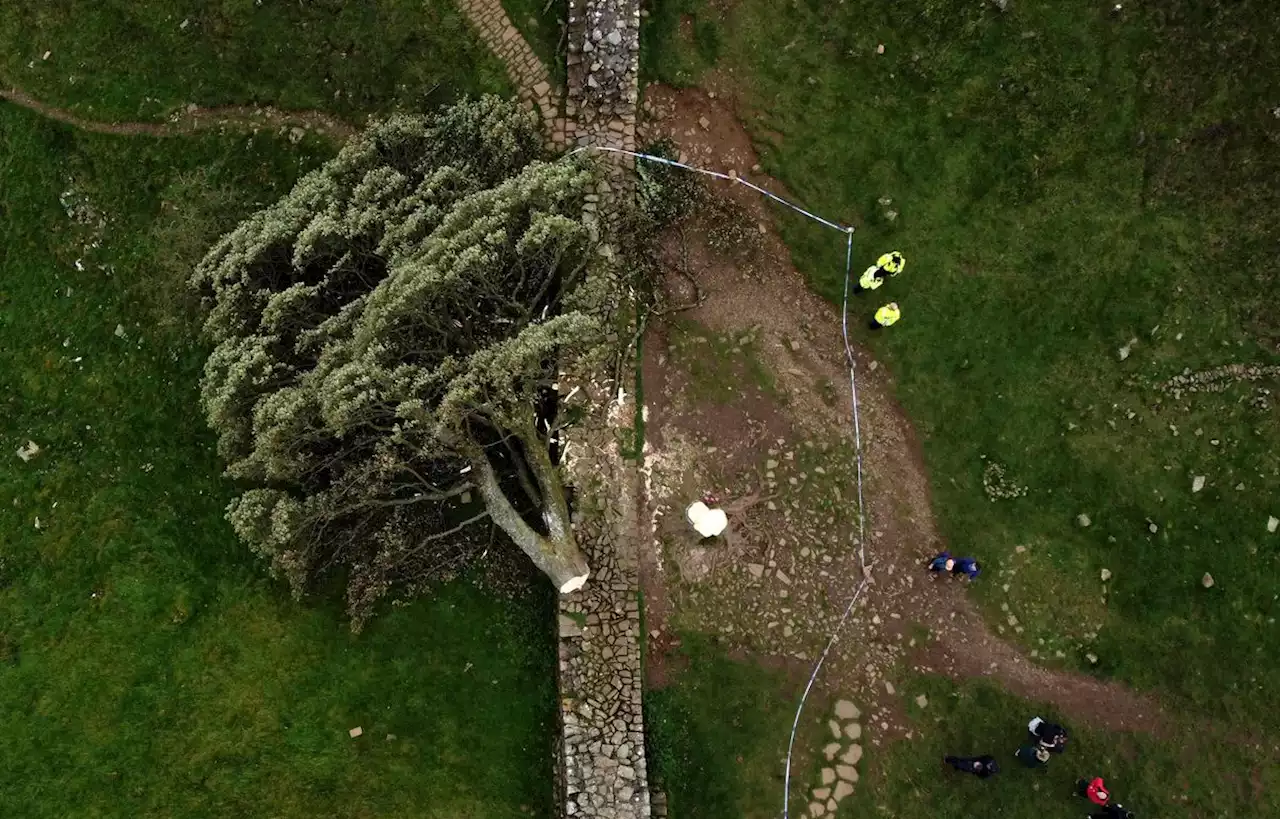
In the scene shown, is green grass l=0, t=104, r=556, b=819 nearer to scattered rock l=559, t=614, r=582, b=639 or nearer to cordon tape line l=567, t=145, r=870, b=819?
scattered rock l=559, t=614, r=582, b=639

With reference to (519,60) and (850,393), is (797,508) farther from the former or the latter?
(519,60)

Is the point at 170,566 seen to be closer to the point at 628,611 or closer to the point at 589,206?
the point at 628,611

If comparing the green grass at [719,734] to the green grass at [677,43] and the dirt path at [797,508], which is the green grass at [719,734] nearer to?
the dirt path at [797,508]

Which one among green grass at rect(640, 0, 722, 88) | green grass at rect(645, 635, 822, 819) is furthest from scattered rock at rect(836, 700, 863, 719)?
green grass at rect(640, 0, 722, 88)

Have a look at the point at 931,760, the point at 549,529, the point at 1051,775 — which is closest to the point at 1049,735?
the point at 1051,775

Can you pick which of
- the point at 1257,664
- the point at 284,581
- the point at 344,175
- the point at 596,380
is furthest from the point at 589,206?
the point at 1257,664
